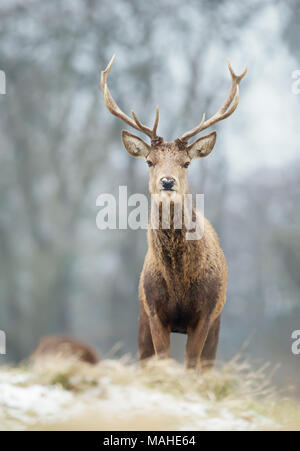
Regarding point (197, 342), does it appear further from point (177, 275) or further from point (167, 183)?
point (167, 183)

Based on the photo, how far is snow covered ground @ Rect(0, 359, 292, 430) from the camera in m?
4.37

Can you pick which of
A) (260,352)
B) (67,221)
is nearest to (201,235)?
(260,352)

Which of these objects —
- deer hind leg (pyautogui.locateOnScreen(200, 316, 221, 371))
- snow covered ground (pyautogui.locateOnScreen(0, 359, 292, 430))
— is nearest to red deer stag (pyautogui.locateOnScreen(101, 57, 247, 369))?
deer hind leg (pyautogui.locateOnScreen(200, 316, 221, 371))

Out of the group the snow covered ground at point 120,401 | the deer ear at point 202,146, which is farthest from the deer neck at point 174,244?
the snow covered ground at point 120,401

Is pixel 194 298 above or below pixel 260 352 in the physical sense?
above

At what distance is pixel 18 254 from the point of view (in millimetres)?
19688

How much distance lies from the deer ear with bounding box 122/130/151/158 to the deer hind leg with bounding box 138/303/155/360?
67.3 inches

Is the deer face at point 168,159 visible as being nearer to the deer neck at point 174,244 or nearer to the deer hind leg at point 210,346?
the deer neck at point 174,244

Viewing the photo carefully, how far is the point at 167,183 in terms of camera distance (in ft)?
18.5
